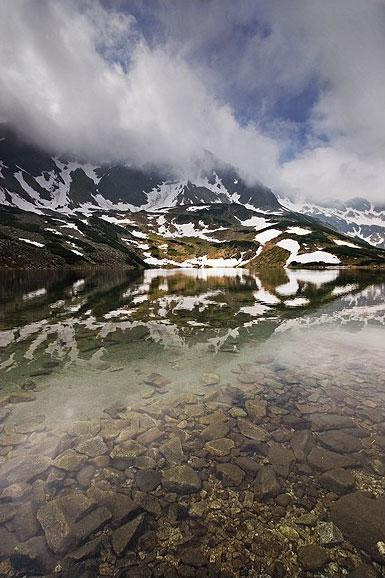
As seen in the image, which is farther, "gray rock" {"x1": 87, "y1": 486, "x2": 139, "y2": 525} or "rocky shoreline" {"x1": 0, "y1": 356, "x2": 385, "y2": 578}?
"gray rock" {"x1": 87, "y1": 486, "x2": 139, "y2": 525}

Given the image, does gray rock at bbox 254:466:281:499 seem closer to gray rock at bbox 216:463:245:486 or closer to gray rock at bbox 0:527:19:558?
gray rock at bbox 216:463:245:486

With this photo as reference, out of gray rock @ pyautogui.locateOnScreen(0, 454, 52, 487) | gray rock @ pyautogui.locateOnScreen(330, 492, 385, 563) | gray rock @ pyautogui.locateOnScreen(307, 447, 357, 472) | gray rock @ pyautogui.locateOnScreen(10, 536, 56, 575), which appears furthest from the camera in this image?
gray rock @ pyautogui.locateOnScreen(307, 447, 357, 472)

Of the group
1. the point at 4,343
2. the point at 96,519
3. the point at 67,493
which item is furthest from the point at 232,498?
the point at 4,343

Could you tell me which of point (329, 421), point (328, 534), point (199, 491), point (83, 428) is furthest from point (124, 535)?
point (329, 421)

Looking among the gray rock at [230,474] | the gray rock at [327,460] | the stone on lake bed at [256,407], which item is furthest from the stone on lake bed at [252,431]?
the gray rock at [230,474]

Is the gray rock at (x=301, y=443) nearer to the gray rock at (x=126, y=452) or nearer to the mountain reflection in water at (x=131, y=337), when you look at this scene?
the gray rock at (x=126, y=452)

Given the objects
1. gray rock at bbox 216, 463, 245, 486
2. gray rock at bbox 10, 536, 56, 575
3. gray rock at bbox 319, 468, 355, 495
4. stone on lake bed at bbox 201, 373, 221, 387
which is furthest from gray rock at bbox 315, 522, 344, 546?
stone on lake bed at bbox 201, 373, 221, 387

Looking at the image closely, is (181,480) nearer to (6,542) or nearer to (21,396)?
(6,542)
